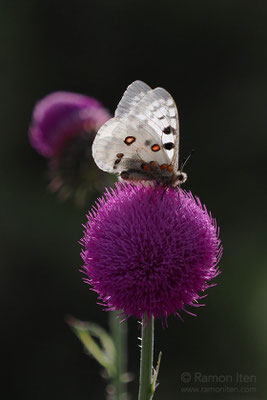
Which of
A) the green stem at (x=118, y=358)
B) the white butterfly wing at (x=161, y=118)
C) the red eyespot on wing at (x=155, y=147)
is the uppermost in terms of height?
the white butterfly wing at (x=161, y=118)

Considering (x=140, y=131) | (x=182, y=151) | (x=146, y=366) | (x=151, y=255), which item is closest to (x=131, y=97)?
(x=140, y=131)

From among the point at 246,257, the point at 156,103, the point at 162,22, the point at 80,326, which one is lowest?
the point at 246,257

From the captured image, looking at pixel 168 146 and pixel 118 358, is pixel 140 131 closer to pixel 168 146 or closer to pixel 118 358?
pixel 168 146

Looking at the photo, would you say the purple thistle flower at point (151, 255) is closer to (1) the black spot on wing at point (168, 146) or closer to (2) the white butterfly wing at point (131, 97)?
(1) the black spot on wing at point (168, 146)

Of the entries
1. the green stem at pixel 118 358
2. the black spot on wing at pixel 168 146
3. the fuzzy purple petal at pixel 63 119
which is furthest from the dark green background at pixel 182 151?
the black spot on wing at pixel 168 146

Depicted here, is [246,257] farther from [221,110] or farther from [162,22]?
[162,22]

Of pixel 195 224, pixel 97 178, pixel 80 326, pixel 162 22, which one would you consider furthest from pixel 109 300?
pixel 162 22

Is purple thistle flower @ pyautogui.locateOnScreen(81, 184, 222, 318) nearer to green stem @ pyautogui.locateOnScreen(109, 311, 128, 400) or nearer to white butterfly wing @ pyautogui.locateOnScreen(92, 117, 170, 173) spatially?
white butterfly wing @ pyautogui.locateOnScreen(92, 117, 170, 173)

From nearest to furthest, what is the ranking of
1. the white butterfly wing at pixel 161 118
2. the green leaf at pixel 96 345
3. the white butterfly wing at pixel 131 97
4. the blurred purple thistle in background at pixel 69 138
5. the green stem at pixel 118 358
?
1. the white butterfly wing at pixel 161 118
2. the white butterfly wing at pixel 131 97
3. the green leaf at pixel 96 345
4. the green stem at pixel 118 358
5. the blurred purple thistle in background at pixel 69 138
